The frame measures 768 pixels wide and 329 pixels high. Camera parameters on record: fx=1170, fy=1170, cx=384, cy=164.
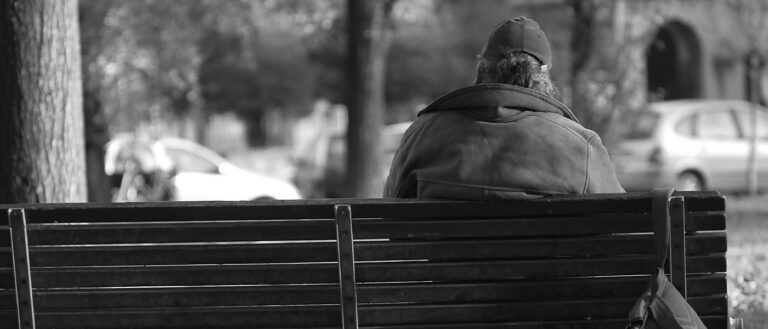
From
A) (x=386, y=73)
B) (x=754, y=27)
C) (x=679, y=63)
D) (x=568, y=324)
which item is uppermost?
(x=679, y=63)

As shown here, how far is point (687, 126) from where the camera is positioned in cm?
1697

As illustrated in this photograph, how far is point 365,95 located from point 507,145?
9358 millimetres

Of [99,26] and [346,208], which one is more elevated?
[99,26]

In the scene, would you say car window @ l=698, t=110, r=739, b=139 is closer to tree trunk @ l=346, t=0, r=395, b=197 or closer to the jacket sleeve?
tree trunk @ l=346, t=0, r=395, b=197

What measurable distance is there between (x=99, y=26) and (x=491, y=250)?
934cm

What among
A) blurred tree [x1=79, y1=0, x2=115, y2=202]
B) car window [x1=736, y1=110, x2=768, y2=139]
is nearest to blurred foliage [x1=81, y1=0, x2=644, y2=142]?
blurred tree [x1=79, y1=0, x2=115, y2=202]

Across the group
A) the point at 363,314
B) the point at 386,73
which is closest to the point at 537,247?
the point at 363,314

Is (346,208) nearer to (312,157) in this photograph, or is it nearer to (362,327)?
(362,327)

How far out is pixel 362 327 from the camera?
3510 mm

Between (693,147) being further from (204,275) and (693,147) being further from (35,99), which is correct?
(204,275)

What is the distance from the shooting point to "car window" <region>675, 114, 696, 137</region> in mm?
16812

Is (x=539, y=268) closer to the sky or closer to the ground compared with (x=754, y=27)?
closer to the ground

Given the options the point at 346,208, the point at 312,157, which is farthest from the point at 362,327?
the point at 312,157

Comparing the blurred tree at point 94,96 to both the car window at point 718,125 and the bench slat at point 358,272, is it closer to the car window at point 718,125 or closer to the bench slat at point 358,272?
the bench slat at point 358,272
